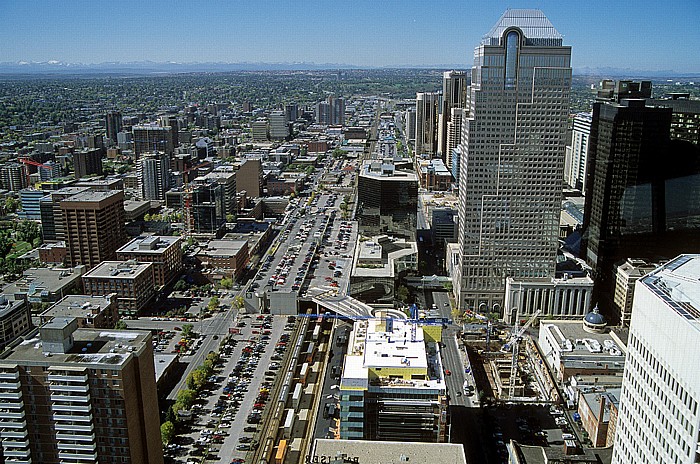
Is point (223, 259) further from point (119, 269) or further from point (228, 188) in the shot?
point (228, 188)

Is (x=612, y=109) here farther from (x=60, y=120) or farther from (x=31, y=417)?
(x=60, y=120)

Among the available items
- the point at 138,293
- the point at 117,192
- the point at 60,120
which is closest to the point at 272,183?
the point at 117,192

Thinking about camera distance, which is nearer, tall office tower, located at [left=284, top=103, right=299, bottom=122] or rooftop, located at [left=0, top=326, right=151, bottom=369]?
rooftop, located at [left=0, top=326, right=151, bottom=369]

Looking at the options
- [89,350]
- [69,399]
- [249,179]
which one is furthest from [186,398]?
[249,179]

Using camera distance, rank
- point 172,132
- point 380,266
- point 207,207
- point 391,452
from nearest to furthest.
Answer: point 391,452
point 380,266
point 207,207
point 172,132

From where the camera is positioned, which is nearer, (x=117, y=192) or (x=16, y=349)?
(x=16, y=349)

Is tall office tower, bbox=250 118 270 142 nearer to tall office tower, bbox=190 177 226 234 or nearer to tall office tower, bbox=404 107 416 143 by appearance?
tall office tower, bbox=404 107 416 143

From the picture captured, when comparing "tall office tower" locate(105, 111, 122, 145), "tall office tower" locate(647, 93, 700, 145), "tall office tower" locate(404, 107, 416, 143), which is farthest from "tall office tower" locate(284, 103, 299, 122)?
Result: "tall office tower" locate(647, 93, 700, 145)
